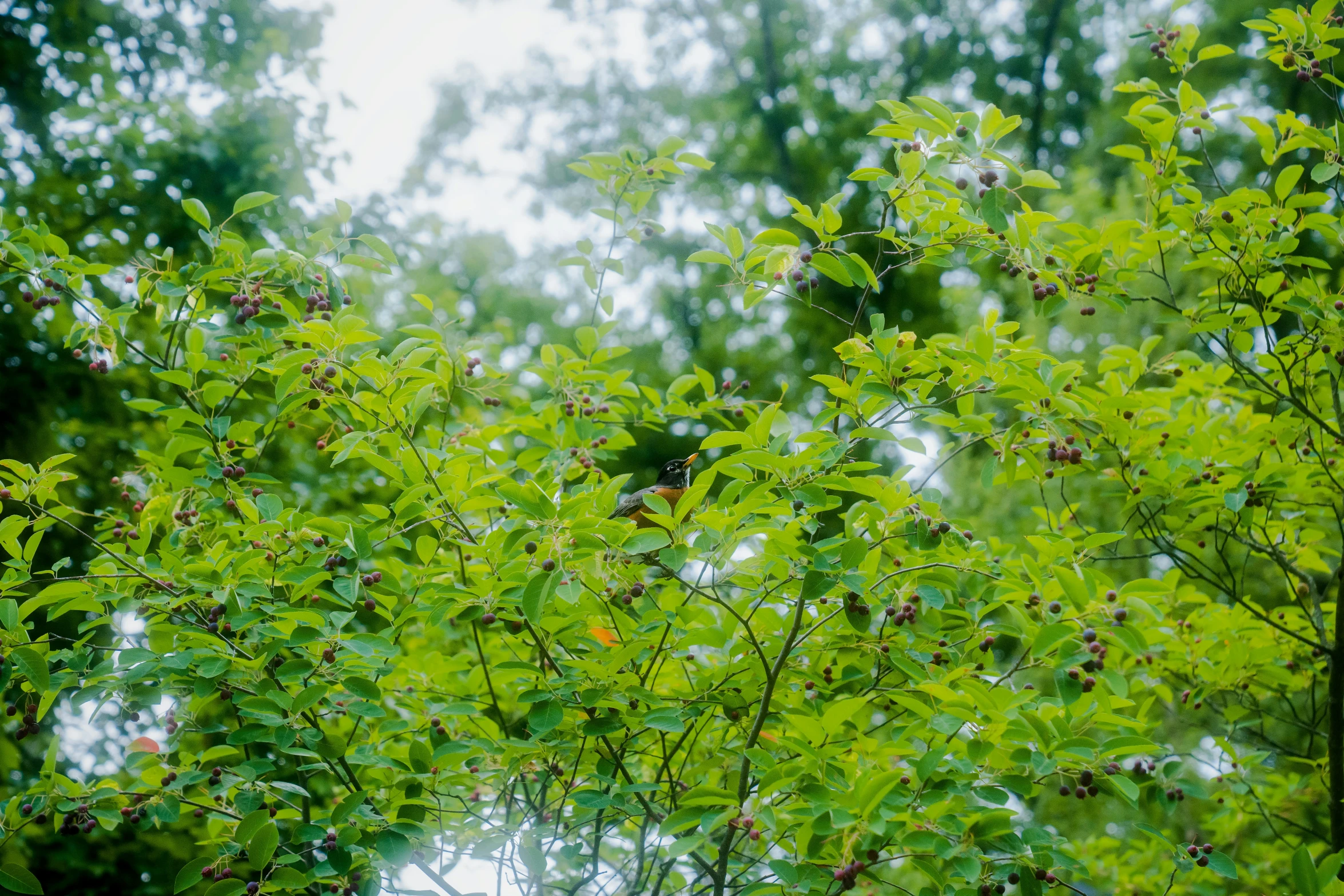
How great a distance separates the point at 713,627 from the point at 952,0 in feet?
47.0

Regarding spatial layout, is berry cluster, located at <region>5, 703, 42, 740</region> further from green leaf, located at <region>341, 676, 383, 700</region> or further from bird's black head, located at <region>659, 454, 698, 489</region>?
Answer: bird's black head, located at <region>659, 454, 698, 489</region>

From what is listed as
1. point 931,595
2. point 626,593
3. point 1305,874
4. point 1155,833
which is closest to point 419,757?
point 626,593

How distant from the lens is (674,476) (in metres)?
4.38

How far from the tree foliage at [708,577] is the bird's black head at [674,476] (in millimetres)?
631

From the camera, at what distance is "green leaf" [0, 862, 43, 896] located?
2373mm

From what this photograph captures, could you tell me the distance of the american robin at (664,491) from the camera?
3633 mm

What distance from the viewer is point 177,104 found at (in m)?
6.46

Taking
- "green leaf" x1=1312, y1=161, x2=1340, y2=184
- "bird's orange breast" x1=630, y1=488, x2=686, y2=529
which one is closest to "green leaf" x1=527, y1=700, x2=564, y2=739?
"bird's orange breast" x1=630, y1=488, x2=686, y2=529

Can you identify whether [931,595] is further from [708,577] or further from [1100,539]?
[708,577]

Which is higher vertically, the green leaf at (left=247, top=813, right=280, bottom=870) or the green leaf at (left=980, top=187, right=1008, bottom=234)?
the green leaf at (left=980, top=187, right=1008, bottom=234)

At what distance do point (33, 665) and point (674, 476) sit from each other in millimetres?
2612

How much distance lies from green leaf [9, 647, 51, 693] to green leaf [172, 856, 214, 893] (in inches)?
24.3

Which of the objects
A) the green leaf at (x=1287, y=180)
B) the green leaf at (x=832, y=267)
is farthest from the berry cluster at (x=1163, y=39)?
the green leaf at (x=832, y=267)

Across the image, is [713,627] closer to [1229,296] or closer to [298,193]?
[1229,296]
